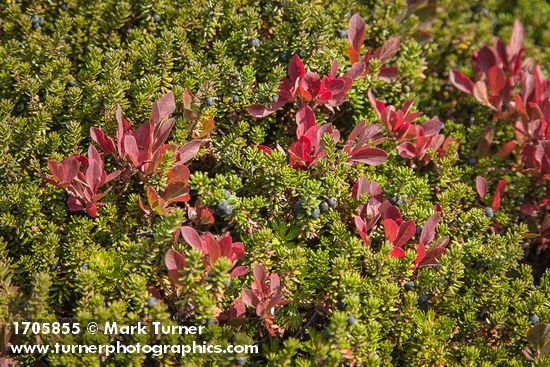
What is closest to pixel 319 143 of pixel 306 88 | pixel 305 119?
pixel 305 119

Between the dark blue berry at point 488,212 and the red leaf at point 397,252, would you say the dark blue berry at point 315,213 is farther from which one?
the dark blue berry at point 488,212

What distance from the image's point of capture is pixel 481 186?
8.14 feet

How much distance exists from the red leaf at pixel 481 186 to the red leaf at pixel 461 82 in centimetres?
55

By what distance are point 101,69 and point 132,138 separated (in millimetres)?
523

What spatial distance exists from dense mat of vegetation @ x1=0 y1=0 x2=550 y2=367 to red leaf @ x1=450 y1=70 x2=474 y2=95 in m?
0.07

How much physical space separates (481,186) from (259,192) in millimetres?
1016

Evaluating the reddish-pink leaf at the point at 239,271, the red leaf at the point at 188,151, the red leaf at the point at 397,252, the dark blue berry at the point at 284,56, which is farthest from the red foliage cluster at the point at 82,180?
the red leaf at the point at 397,252

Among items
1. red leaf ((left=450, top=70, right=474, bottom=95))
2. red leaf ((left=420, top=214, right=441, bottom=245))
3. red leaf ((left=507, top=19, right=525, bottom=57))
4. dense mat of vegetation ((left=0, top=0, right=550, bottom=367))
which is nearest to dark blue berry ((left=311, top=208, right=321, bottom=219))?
dense mat of vegetation ((left=0, top=0, right=550, bottom=367))

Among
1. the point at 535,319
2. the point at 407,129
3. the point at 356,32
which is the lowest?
the point at 535,319

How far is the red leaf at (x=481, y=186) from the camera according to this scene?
2.47m

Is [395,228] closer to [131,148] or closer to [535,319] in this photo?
[535,319]

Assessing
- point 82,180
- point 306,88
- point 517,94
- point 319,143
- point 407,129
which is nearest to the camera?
point 82,180

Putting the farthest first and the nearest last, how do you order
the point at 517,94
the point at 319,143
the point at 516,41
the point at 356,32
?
the point at 516,41, the point at 517,94, the point at 356,32, the point at 319,143

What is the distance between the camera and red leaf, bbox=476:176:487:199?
8.12 ft
